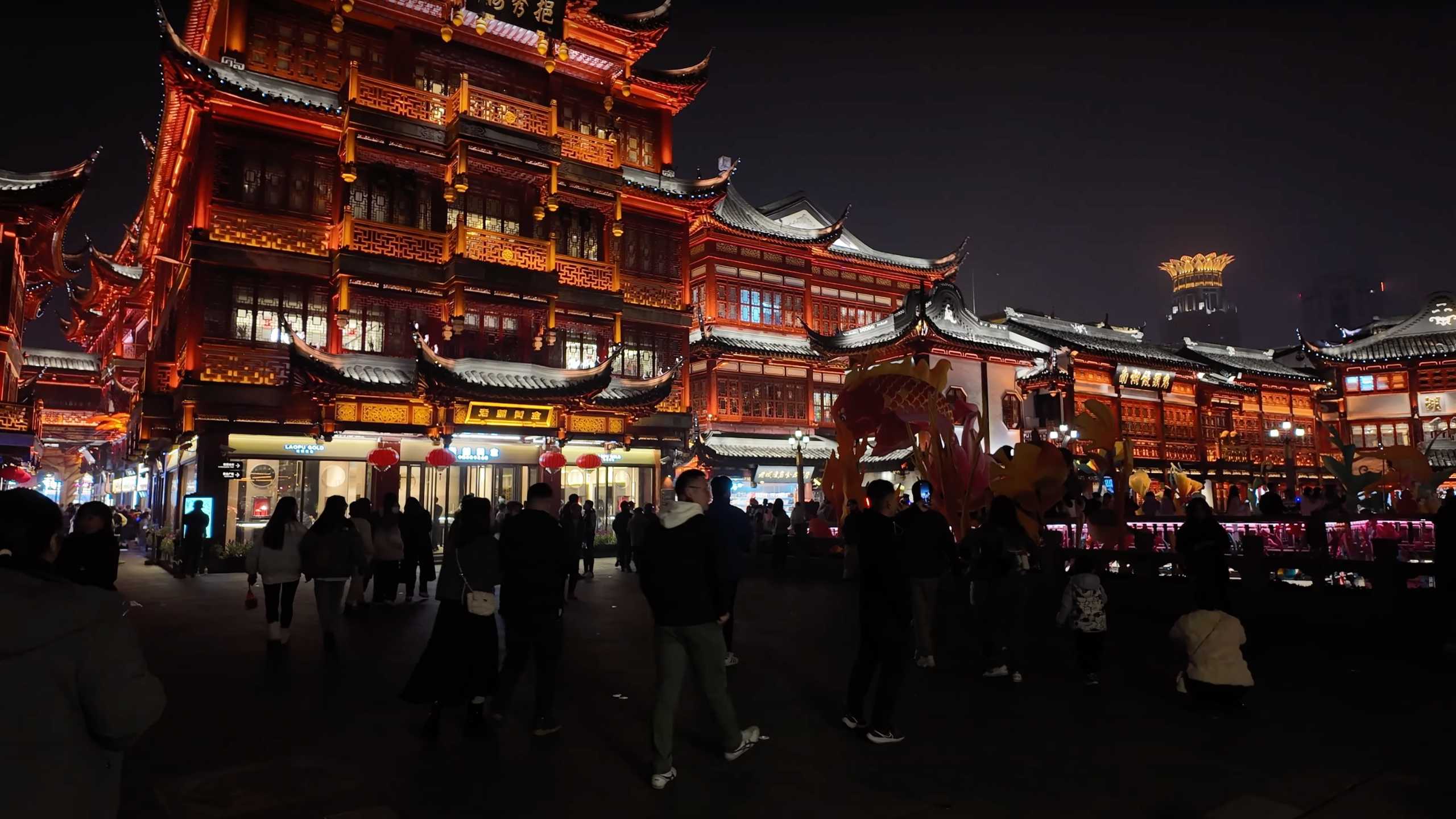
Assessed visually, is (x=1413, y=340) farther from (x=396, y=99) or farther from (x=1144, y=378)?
(x=396, y=99)

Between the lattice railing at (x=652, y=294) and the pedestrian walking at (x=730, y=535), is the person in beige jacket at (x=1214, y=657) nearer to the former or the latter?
the pedestrian walking at (x=730, y=535)

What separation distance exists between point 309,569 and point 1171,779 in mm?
8336

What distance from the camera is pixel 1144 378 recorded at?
42.6 metres

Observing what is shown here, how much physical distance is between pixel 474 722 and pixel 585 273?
20.7 m

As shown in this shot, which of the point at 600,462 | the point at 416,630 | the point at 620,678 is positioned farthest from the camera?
the point at 600,462

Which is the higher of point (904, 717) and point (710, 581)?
point (710, 581)

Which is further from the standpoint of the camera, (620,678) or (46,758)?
(620,678)

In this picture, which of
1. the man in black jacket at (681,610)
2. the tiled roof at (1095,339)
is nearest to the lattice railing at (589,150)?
the man in black jacket at (681,610)

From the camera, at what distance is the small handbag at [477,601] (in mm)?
6328

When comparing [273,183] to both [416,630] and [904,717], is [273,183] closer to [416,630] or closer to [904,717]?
[416,630]

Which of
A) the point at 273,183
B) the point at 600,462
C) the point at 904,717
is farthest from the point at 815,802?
the point at 273,183

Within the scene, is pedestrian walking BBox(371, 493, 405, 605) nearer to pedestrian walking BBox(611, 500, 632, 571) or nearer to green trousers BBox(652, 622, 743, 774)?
pedestrian walking BBox(611, 500, 632, 571)

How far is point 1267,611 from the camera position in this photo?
1034 cm

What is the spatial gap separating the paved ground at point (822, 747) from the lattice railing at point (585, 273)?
670 inches
